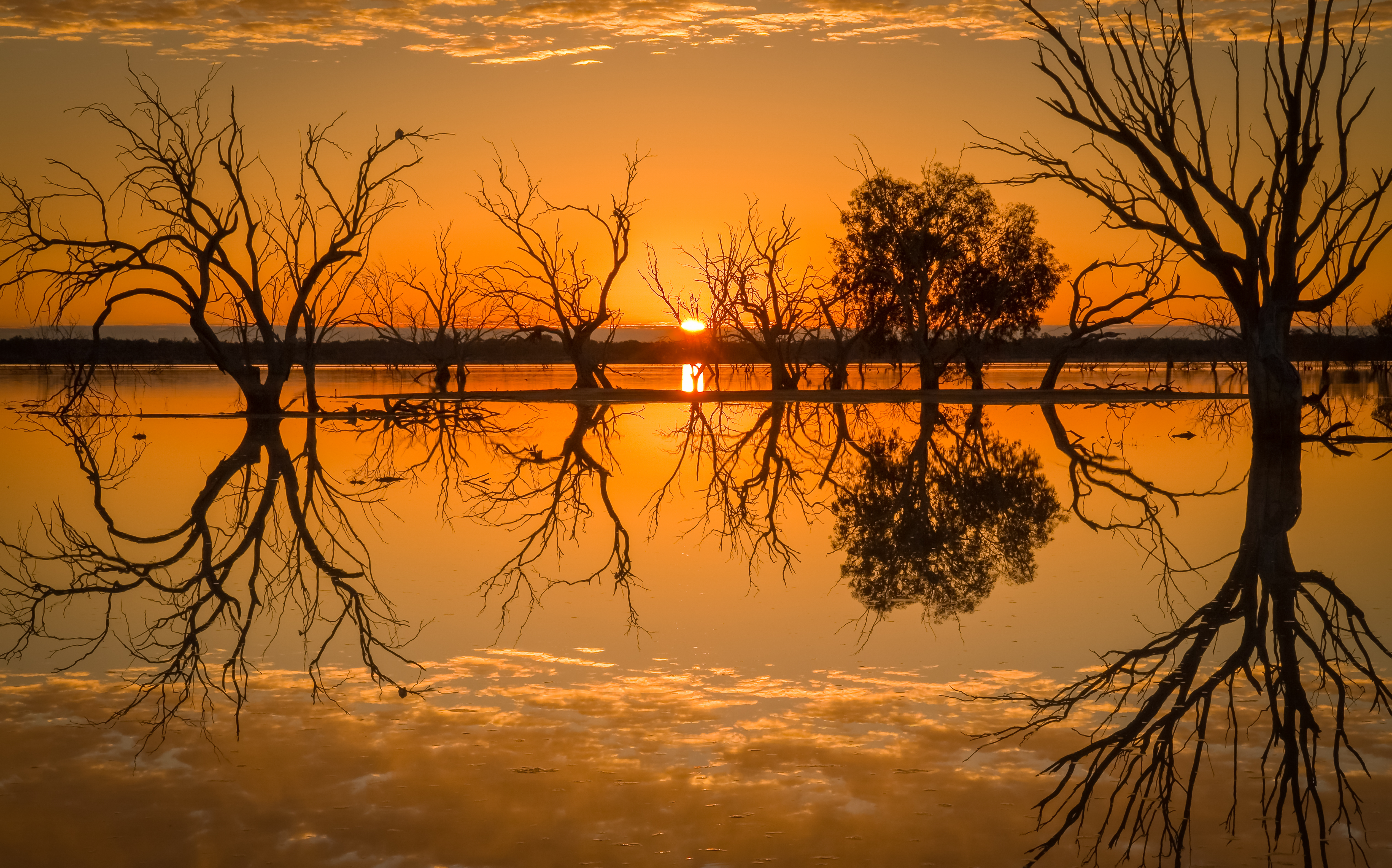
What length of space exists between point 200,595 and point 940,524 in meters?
6.46

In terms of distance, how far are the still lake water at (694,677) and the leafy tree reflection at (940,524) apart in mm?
71

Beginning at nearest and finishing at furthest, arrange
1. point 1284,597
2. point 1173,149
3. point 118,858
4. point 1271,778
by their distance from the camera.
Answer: point 118,858, point 1271,778, point 1284,597, point 1173,149

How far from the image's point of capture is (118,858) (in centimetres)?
393

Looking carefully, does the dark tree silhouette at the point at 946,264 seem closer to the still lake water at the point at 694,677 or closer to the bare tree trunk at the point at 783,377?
the bare tree trunk at the point at 783,377

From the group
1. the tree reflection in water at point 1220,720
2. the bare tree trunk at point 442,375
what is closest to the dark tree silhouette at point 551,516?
the tree reflection in water at point 1220,720

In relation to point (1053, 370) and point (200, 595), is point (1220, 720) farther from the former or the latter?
point (1053, 370)

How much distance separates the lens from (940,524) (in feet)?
38.0

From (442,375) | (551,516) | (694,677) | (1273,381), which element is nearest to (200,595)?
(694,677)

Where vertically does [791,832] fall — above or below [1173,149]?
below

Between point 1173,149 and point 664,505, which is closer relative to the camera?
point 664,505

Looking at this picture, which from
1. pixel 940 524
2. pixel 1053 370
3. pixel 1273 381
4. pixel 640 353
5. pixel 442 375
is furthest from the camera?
pixel 640 353

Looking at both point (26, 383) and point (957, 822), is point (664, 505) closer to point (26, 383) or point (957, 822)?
point (957, 822)

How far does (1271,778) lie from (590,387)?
143 ft

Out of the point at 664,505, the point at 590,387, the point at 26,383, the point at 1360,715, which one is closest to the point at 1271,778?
the point at 1360,715
